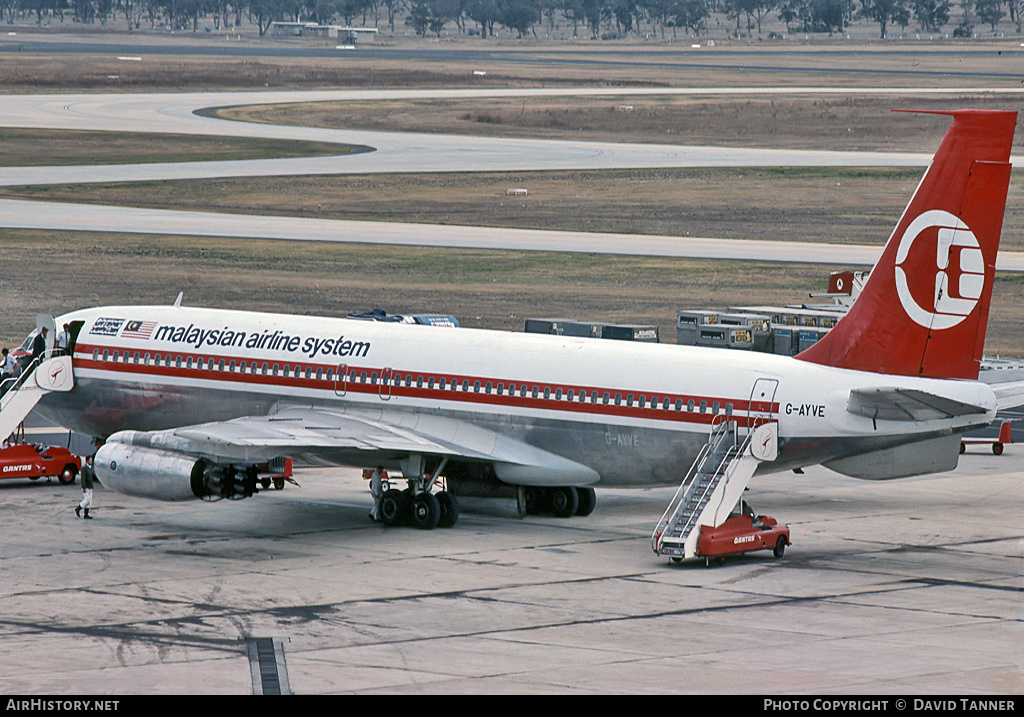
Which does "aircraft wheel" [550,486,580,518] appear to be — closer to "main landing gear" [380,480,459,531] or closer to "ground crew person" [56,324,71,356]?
"main landing gear" [380,480,459,531]

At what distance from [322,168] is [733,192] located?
29.9 metres

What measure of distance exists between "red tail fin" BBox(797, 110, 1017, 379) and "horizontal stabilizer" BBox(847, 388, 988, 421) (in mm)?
1193

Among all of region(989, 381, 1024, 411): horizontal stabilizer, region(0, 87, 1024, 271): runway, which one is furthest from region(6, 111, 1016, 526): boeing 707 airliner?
region(0, 87, 1024, 271): runway

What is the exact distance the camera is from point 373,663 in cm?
2431

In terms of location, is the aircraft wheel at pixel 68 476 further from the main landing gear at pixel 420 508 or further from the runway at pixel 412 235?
the runway at pixel 412 235

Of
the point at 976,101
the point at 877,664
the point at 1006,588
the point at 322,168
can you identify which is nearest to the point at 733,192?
the point at 322,168

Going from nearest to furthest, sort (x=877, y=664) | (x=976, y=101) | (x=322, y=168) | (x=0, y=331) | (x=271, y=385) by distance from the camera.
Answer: (x=877, y=664) → (x=271, y=385) → (x=0, y=331) → (x=322, y=168) → (x=976, y=101)

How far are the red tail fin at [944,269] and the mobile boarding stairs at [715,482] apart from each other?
2.85 metres

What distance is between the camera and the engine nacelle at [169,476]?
34.0m

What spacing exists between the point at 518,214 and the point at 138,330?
2288 inches

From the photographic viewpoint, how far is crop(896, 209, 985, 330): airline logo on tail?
111ft

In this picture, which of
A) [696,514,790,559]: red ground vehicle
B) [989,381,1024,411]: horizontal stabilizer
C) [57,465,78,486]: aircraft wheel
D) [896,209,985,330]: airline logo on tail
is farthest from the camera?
[57,465,78,486]: aircraft wheel

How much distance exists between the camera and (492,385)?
1471 inches
